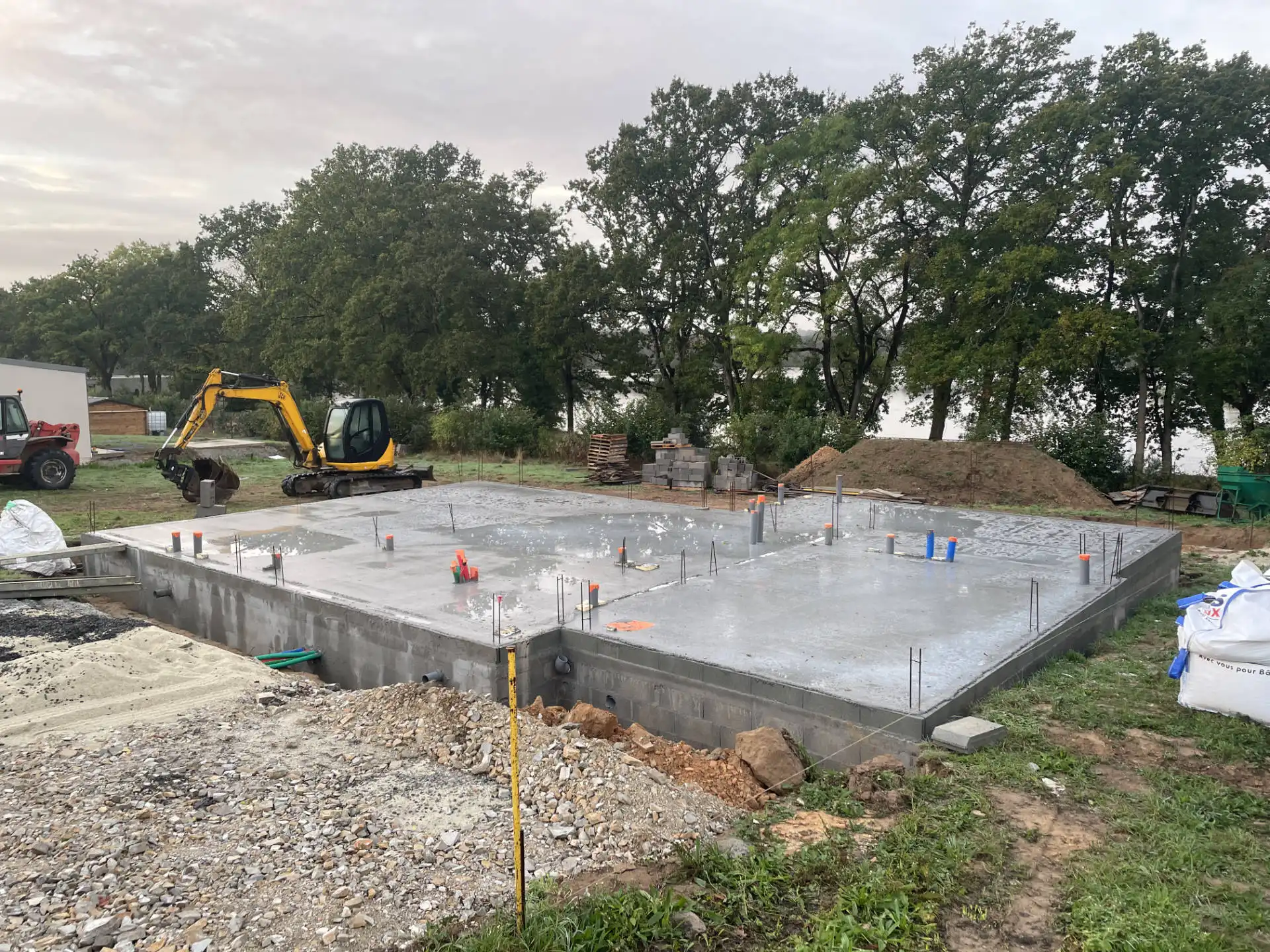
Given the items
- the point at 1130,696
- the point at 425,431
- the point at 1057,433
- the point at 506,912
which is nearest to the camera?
the point at 506,912

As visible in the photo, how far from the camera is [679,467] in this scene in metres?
21.7

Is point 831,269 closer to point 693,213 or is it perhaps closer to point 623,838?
point 693,213

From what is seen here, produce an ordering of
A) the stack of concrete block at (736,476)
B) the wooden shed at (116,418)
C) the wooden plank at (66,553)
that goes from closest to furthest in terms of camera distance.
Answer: the wooden plank at (66,553), the stack of concrete block at (736,476), the wooden shed at (116,418)

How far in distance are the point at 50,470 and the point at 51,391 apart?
21.1ft

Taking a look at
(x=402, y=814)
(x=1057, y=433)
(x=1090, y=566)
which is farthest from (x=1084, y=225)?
(x=402, y=814)

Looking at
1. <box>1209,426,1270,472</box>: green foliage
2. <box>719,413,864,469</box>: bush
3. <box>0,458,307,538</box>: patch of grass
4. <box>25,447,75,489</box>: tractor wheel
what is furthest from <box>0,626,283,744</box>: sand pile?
<box>1209,426,1270,472</box>: green foliage

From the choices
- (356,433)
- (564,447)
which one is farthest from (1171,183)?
(356,433)

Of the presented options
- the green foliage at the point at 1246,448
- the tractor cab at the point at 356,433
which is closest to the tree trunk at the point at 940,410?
the green foliage at the point at 1246,448

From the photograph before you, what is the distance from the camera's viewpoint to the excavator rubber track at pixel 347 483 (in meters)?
19.5

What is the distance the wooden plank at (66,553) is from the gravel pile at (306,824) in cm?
709

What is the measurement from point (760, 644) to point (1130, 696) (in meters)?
3.26

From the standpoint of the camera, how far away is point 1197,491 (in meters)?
18.6

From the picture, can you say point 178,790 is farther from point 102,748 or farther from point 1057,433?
point 1057,433

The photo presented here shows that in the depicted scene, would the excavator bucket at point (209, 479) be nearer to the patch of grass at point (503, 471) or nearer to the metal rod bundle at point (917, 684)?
the patch of grass at point (503, 471)
